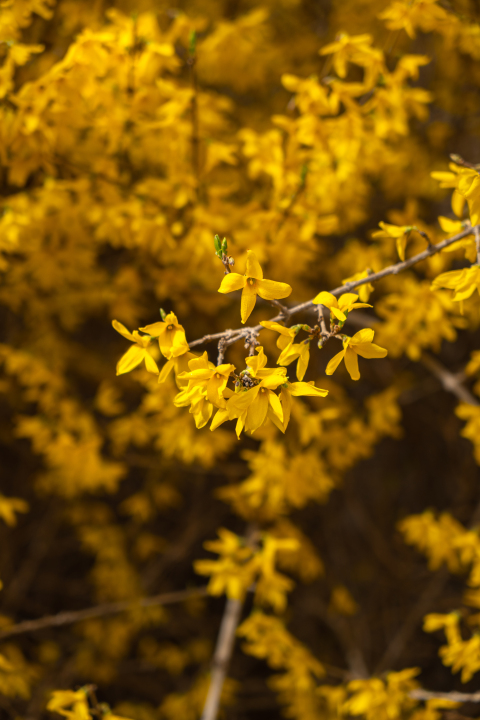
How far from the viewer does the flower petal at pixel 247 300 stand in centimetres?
100

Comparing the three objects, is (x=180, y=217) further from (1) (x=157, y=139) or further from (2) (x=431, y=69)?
(2) (x=431, y=69)

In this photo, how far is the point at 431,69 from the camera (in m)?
3.64

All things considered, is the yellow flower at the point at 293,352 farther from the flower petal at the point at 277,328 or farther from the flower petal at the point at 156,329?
the flower petal at the point at 156,329

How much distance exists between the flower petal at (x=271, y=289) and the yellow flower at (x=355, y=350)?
0.17 metres

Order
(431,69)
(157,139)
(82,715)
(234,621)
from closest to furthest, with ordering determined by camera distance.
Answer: (82,715) → (157,139) → (234,621) → (431,69)

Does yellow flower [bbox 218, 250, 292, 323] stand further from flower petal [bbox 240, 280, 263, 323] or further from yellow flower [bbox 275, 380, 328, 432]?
yellow flower [bbox 275, 380, 328, 432]

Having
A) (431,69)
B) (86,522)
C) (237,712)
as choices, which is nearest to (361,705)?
(237,712)

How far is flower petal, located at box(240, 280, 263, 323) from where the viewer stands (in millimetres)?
997

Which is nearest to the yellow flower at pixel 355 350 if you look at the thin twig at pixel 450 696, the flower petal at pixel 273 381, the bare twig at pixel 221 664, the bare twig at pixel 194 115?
the flower petal at pixel 273 381

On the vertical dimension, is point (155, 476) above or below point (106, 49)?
below

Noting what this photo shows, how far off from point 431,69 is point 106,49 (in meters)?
3.07

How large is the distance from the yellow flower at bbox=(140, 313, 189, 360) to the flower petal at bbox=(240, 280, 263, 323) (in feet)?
0.51

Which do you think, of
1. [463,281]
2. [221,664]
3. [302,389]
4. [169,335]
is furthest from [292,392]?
[221,664]

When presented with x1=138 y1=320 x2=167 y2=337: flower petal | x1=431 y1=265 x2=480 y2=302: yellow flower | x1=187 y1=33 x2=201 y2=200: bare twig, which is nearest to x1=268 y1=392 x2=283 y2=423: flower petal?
x1=138 y1=320 x2=167 y2=337: flower petal
